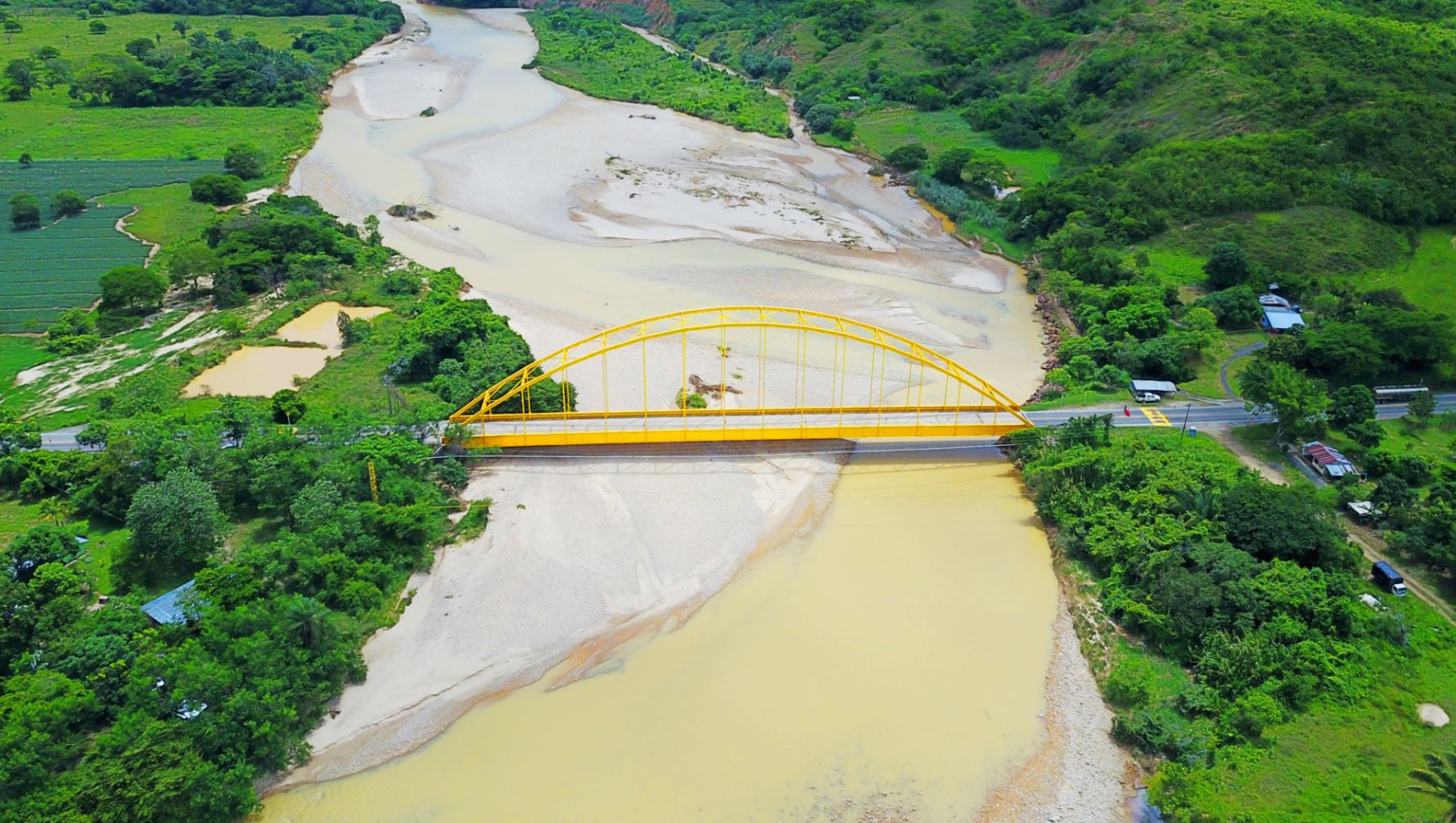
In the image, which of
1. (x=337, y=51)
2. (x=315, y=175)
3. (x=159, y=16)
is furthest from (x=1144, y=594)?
(x=159, y=16)

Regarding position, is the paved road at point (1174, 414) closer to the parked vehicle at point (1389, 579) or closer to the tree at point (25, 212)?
the parked vehicle at point (1389, 579)

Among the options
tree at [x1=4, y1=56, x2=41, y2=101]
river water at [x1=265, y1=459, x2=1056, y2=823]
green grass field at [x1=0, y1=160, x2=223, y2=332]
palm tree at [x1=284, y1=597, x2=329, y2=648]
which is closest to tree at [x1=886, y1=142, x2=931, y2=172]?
river water at [x1=265, y1=459, x2=1056, y2=823]

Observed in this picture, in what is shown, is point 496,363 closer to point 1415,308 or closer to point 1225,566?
point 1225,566


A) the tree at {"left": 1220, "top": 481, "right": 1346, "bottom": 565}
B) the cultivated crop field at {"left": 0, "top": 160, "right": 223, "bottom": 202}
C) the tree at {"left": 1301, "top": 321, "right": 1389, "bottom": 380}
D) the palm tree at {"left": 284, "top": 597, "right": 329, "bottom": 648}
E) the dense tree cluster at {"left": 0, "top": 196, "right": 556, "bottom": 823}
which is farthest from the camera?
the cultivated crop field at {"left": 0, "top": 160, "right": 223, "bottom": 202}

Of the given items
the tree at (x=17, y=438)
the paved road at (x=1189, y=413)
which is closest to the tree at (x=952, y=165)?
the paved road at (x=1189, y=413)

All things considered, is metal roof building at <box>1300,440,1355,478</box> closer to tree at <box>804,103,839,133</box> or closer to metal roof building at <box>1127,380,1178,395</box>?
metal roof building at <box>1127,380,1178,395</box>

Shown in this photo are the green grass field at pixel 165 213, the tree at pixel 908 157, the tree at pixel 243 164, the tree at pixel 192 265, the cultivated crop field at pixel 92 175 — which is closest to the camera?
the tree at pixel 192 265

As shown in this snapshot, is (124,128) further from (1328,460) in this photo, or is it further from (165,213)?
(1328,460)
